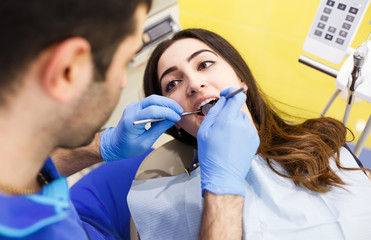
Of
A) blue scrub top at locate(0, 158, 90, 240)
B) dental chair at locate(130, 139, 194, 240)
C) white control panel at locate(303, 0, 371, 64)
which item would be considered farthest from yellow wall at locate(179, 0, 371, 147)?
blue scrub top at locate(0, 158, 90, 240)

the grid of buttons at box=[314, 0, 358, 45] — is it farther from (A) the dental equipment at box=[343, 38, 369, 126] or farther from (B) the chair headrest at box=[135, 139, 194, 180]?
(B) the chair headrest at box=[135, 139, 194, 180]

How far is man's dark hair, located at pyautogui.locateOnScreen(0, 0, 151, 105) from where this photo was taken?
1.40 feet

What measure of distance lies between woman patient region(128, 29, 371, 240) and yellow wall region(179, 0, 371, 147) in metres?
0.68

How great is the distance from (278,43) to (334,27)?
72 centimetres

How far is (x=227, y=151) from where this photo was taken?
92cm

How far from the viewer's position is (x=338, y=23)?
1222mm

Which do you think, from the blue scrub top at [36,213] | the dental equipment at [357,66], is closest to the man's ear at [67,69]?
the blue scrub top at [36,213]

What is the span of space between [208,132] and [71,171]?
0.59 m

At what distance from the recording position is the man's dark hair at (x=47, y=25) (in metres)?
0.43

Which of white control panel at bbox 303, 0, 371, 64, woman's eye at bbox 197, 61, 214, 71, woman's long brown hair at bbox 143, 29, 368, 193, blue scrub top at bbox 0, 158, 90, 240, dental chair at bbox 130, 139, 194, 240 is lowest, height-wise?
dental chair at bbox 130, 139, 194, 240

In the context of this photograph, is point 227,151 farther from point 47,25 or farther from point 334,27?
point 334,27

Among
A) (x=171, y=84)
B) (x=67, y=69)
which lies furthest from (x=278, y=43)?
(x=67, y=69)

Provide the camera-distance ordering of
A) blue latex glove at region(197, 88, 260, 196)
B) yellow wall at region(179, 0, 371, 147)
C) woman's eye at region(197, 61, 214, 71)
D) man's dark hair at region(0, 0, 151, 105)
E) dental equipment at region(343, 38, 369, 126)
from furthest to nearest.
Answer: yellow wall at region(179, 0, 371, 147), woman's eye at region(197, 61, 214, 71), dental equipment at region(343, 38, 369, 126), blue latex glove at region(197, 88, 260, 196), man's dark hair at region(0, 0, 151, 105)

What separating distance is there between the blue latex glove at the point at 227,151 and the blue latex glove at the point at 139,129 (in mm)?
187
